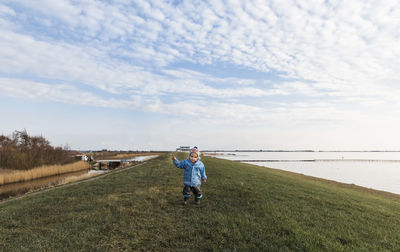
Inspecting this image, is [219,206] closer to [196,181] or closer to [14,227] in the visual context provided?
[196,181]

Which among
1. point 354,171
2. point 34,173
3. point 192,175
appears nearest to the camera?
point 192,175

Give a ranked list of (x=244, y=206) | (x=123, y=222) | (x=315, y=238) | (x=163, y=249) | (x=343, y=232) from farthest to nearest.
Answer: (x=244, y=206), (x=123, y=222), (x=343, y=232), (x=315, y=238), (x=163, y=249)

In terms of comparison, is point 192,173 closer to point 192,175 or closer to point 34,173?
point 192,175

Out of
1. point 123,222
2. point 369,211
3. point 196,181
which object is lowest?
point 369,211

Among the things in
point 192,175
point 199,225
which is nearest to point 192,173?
point 192,175

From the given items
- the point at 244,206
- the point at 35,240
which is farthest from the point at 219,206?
the point at 35,240

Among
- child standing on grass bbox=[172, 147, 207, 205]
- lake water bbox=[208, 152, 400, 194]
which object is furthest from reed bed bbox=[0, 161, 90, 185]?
lake water bbox=[208, 152, 400, 194]

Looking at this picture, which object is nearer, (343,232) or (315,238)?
(315,238)

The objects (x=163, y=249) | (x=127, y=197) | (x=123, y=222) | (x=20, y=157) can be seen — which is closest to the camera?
(x=163, y=249)

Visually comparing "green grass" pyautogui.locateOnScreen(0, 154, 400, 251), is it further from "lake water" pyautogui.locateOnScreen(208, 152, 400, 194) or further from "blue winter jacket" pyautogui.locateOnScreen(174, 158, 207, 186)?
"lake water" pyautogui.locateOnScreen(208, 152, 400, 194)

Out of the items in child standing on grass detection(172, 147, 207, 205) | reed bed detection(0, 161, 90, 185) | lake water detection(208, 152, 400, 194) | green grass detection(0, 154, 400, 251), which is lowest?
lake water detection(208, 152, 400, 194)

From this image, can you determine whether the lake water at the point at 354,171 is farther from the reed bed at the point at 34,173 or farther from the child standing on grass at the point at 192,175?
the reed bed at the point at 34,173

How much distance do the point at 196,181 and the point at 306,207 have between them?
4574mm

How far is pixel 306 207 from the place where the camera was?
28.8 feet
